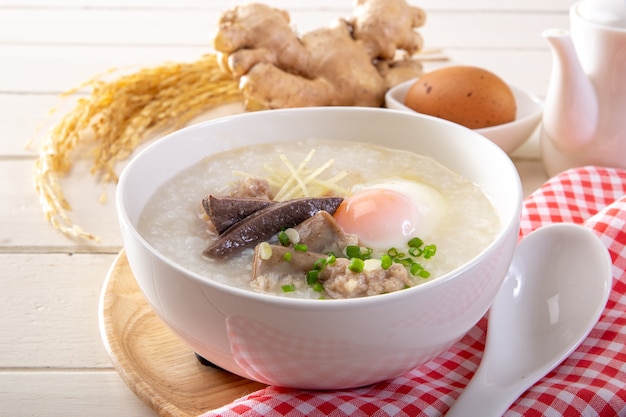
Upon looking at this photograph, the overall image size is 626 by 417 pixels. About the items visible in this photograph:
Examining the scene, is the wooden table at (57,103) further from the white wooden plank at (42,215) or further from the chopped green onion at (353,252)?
the chopped green onion at (353,252)

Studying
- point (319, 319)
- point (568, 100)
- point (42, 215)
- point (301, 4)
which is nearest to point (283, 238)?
point (319, 319)

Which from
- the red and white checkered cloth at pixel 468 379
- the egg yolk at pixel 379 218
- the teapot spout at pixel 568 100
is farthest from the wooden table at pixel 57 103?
the egg yolk at pixel 379 218

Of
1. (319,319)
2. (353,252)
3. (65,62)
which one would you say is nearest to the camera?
(319,319)

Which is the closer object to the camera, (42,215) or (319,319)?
(319,319)

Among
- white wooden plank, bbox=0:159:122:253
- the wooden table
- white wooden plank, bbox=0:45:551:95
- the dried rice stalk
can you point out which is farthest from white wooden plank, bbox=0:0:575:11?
white wooden plank, bbox=0:159:122:253

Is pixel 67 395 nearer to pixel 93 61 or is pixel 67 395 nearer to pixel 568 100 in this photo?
pixel 568 100

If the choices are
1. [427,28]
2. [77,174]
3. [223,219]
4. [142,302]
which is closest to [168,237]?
[223,219]
